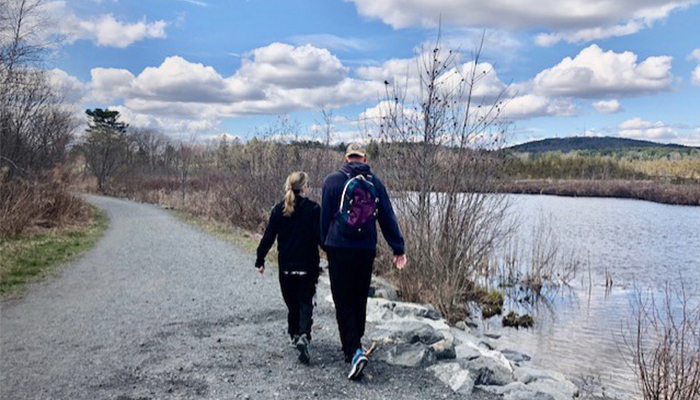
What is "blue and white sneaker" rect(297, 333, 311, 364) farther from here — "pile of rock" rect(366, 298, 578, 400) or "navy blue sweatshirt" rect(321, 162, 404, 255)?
"navy blue sweatshirt" rect(321, 162, 404, 255)

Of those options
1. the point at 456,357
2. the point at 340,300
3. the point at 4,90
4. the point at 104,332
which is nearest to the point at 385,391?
the point at 340,300

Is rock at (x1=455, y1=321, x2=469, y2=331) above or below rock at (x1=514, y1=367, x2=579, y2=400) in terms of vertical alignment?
below

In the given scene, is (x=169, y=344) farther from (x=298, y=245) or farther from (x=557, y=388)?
(x=557, y=388)

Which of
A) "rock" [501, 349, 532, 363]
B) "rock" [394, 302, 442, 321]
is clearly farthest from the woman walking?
"rock" [501, 349, 532, 363]

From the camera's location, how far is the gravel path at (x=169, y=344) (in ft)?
16.6

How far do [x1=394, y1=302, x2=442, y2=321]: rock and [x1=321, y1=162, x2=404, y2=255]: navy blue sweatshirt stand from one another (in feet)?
9.76

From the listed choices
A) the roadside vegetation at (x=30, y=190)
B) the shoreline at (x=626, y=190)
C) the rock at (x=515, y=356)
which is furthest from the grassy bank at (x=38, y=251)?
the shoreline at (x=626, y=190)

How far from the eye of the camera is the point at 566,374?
826cm

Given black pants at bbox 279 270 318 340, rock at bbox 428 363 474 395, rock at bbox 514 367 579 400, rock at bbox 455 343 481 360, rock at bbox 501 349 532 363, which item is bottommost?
rock at bbox 501 349 532 363

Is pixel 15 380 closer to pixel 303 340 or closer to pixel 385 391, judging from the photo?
pixel 303 340

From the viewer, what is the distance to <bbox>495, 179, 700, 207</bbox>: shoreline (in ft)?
164

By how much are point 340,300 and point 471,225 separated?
503 cm

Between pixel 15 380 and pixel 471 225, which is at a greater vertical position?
pixel 471 225

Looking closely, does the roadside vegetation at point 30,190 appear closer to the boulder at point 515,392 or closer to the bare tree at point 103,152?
the boulder at point 515,392
